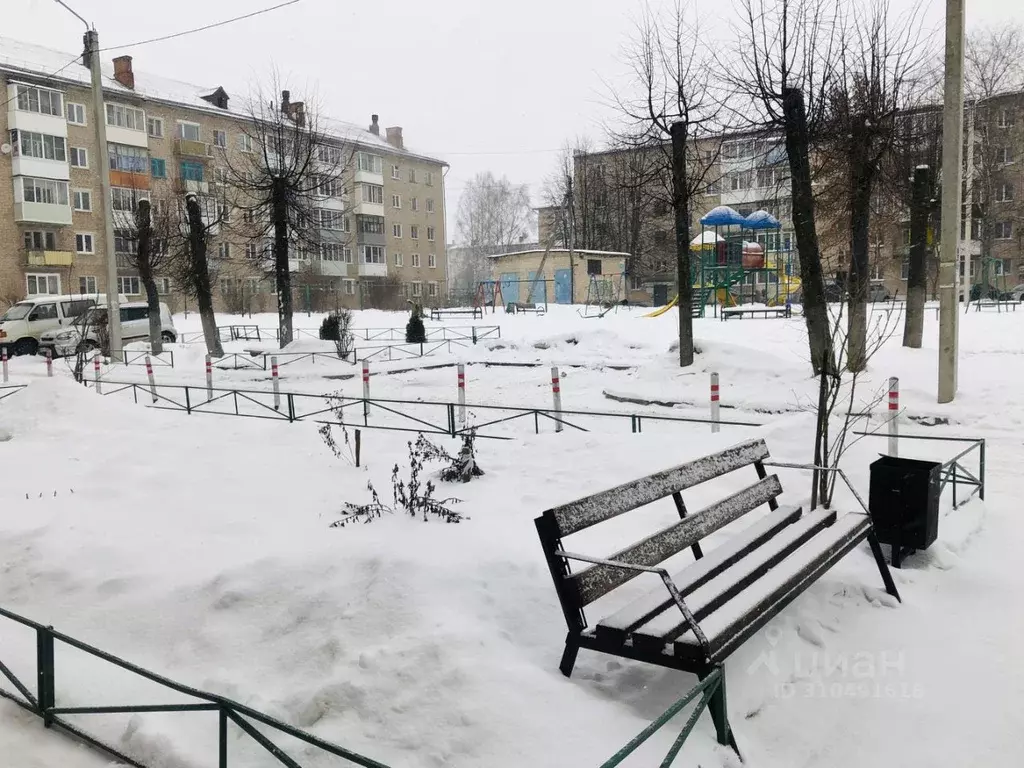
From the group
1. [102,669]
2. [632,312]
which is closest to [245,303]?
[632,312]

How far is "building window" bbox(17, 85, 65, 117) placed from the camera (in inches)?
1671

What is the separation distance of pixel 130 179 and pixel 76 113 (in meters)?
4.42

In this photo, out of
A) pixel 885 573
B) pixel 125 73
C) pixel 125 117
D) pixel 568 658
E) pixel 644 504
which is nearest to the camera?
pixel 568 658

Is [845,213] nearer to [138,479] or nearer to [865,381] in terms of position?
[865,381]

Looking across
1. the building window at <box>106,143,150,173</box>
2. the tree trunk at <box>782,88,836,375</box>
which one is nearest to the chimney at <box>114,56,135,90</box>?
the building window at <box>106,143,150,173</box>

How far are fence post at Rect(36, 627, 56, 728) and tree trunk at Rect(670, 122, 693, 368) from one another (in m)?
13.8

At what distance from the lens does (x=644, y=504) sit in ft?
14.7

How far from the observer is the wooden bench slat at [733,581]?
352 cm

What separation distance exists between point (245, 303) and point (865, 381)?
3875 cm

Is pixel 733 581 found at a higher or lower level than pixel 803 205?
lower

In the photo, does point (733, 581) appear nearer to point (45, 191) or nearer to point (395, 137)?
point (45, 191)

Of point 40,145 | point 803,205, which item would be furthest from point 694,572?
point 40,145

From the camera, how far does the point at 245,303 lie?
47.1 metres

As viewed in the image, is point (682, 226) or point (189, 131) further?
point (189, 131)
